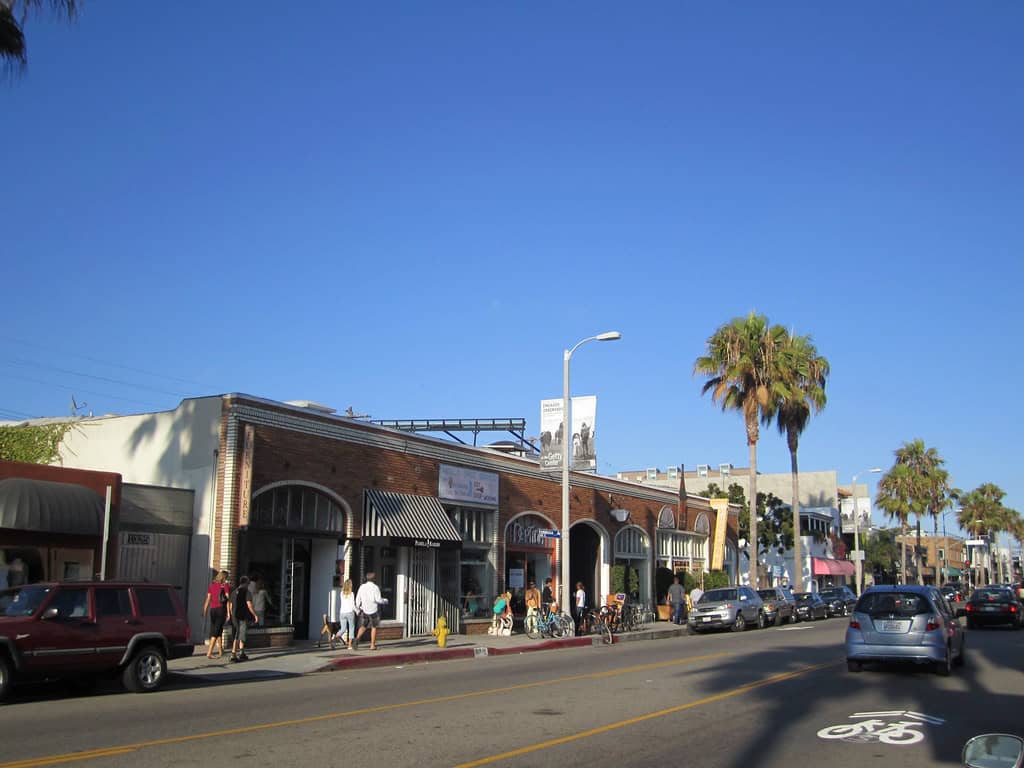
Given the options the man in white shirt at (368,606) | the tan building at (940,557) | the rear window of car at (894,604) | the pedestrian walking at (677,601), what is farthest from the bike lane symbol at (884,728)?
the tan building at (940,557)

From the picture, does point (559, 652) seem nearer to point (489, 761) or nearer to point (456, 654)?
point (456, 654)

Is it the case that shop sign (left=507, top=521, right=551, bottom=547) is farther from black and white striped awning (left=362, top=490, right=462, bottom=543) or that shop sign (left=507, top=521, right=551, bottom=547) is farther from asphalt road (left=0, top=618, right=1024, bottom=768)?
asphalt road (left=0, top=618, right=1024, bottom=768)

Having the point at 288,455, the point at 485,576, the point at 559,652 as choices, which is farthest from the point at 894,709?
the point at 485,576

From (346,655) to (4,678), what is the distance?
900cm

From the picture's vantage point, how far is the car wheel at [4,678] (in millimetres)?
13906

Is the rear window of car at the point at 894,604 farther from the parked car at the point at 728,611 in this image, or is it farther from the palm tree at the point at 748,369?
the palm tree at the point at 748,369

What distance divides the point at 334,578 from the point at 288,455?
3.80 meters

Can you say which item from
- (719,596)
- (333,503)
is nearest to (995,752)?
(333,503)

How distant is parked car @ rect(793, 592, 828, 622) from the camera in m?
42.7

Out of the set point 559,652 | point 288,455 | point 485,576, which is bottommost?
point 559,652

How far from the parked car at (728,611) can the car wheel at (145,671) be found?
2190cm

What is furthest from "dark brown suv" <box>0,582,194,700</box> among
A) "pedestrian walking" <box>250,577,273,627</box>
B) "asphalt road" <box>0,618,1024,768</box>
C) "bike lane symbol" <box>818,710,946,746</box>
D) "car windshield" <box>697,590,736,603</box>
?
"car windshield" <box>697,590,736,603</box>

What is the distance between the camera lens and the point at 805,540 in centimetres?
6612

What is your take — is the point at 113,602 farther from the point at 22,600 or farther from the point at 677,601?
the point at 677,601
